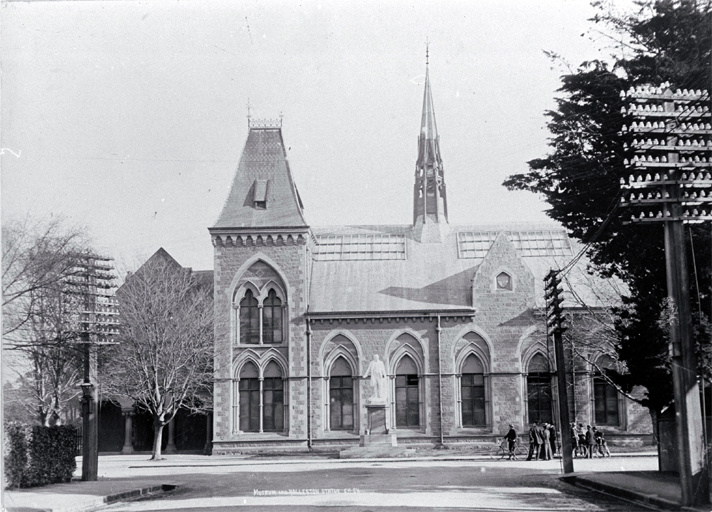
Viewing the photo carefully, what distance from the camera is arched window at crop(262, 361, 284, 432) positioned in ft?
134

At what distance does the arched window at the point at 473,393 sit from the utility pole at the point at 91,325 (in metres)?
20.7

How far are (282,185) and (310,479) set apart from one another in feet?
69.7

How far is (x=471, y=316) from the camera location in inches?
1625

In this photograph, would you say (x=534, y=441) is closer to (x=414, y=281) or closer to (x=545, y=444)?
(x=545, y=444)

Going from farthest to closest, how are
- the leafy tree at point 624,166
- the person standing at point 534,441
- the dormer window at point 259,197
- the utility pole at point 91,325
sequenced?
the dormer window at point 259,197, the person standing at point 534,441, the utility pole at point 91,325, the leafy tree at point 624,166

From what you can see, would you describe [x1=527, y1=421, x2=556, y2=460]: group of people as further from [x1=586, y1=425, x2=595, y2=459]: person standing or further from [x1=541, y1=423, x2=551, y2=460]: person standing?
[x1=586, y1=425, x2=595, y2=459]: person standing

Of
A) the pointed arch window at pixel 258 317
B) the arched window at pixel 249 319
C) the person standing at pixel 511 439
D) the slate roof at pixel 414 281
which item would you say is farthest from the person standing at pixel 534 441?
the arched window at pixel 249 319

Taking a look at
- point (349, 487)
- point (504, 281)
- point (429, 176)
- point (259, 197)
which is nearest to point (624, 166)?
point (349, 487)

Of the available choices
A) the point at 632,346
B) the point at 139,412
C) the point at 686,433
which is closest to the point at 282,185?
the point at 139,412

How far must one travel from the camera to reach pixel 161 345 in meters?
38.2

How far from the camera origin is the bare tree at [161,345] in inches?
1489

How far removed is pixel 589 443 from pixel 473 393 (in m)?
7.83

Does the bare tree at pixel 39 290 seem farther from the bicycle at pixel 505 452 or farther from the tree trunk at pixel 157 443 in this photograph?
the bicycle at pixel 505 452

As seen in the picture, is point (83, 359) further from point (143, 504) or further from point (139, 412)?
point (139, 412)
